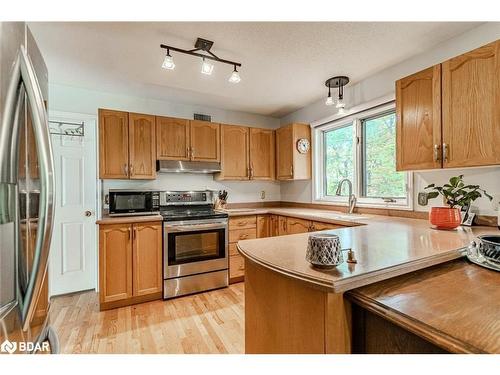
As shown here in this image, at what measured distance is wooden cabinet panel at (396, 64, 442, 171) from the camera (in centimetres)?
173

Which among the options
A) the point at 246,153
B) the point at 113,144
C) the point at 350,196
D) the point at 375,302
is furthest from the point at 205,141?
the point at 375,302

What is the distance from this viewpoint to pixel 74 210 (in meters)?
2.78

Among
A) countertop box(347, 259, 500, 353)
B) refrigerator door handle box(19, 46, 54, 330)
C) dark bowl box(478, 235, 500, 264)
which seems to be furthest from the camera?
dark bowl box(478, 235, 500, 264)

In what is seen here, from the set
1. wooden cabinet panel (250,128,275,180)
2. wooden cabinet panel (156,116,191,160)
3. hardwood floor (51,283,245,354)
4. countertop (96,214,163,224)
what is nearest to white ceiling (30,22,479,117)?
wooden cabinet panel (156,116,191,160)

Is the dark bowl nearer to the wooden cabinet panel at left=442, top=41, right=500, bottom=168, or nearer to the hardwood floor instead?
the wooden cabinet panel at left=442, top=41, right=500, bottom=168

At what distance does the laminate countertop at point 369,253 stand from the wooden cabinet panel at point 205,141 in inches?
81.8

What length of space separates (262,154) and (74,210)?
247 cm

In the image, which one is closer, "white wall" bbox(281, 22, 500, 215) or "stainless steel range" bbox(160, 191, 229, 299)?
"white wall" bbox(281, 22, 500, 215)

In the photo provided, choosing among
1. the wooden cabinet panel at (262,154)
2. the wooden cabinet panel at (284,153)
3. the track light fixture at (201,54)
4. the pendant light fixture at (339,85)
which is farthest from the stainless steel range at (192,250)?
the pendant light fixture at (339,85)

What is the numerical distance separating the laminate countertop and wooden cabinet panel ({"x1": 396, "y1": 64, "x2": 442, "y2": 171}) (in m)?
0.57

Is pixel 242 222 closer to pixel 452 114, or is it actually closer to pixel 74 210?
pixel 74 210

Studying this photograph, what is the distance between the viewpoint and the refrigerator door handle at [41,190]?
2.39 feet
